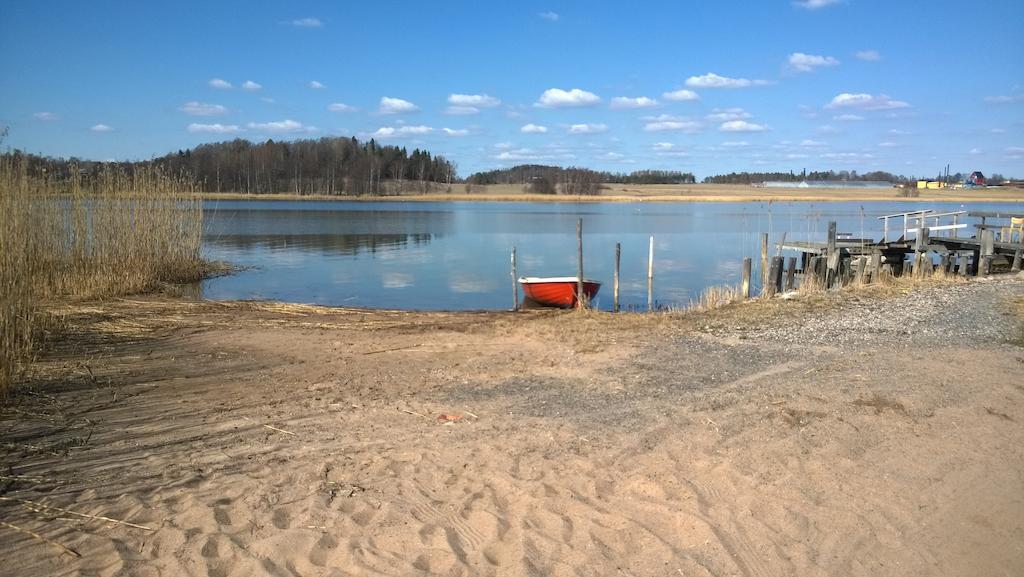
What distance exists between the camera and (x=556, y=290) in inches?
742

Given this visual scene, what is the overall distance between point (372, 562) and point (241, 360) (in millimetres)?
6454

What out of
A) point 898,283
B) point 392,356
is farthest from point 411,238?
point 392,356

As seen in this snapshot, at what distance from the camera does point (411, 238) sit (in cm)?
4328

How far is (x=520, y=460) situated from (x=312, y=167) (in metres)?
130

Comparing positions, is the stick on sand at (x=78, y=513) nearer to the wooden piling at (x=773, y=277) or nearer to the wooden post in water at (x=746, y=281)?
the wooden post in water at (x=746, y=281)

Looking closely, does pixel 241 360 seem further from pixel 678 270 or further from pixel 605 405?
pixel 678 270

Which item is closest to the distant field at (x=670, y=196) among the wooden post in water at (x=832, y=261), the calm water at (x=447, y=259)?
the calm water at (x=447, y=259)

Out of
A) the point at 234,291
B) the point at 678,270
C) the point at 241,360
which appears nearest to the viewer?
the point at 241,360

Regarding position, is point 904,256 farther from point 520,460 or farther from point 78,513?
point 78,513

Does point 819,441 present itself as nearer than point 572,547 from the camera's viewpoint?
No

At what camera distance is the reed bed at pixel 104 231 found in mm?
14289

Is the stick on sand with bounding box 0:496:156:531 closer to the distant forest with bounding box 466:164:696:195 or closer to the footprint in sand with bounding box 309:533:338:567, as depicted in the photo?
the footprint in sand with bounding box 309:533:338:567

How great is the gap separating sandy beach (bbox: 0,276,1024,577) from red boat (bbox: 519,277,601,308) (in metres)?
7.81

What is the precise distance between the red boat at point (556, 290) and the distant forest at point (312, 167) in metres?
103
